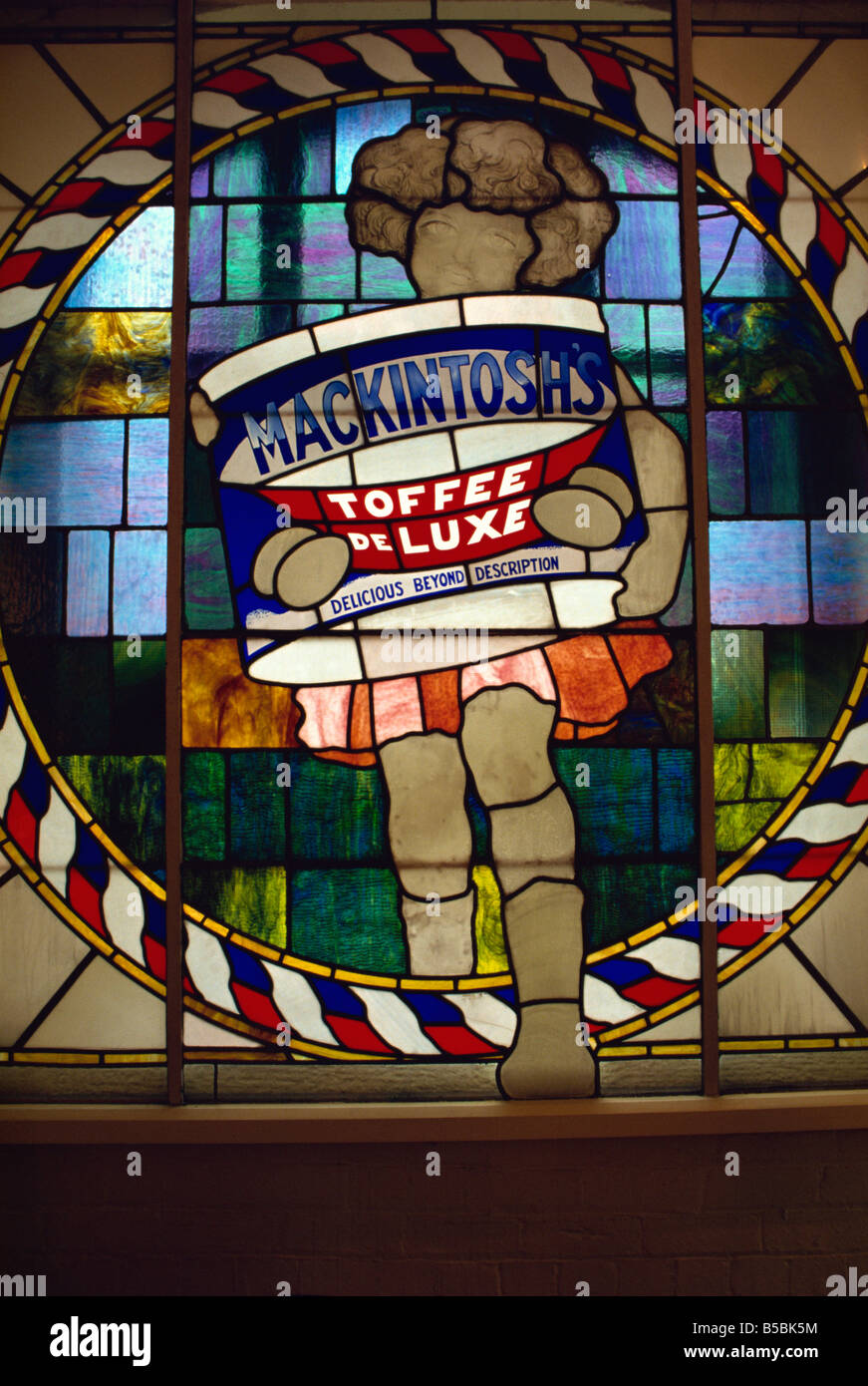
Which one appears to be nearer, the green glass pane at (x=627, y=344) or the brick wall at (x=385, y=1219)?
the brick wall at (x=385, y=1219)

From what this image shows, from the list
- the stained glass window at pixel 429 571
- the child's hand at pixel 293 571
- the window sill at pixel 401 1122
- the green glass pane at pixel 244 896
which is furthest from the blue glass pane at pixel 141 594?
the window sill at pixel 401 1122

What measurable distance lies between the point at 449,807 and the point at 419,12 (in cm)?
197

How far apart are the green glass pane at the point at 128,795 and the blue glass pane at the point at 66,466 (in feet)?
1.95

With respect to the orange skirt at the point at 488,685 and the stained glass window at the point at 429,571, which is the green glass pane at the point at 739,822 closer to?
the stained glass window at the point at 429,571

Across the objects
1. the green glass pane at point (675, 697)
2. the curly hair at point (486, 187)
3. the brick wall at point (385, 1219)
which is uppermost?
the curly hair at point (486, 187)

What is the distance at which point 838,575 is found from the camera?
217 centimetres

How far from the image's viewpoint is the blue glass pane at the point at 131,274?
218 cm

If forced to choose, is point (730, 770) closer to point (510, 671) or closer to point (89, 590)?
point (510, 671)

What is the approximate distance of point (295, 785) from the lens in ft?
6.97

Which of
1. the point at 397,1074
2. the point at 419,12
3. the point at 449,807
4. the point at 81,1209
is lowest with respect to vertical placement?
the point at 81,1209

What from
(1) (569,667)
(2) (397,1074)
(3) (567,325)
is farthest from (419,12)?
(2) (397,1074)

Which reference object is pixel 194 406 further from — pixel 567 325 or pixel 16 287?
pixel 567 325

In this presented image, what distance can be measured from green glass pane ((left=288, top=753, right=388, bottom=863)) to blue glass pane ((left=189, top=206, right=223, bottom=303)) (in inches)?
45.6

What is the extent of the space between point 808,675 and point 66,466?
6.16ft
